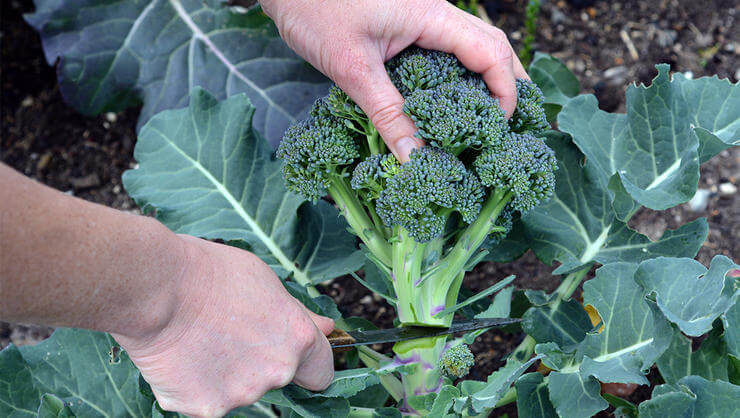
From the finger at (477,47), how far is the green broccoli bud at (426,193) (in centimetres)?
26

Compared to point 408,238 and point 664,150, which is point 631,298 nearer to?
point 664,150

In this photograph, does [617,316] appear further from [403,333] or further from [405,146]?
[405,146]

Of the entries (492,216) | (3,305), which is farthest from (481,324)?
(3,305)

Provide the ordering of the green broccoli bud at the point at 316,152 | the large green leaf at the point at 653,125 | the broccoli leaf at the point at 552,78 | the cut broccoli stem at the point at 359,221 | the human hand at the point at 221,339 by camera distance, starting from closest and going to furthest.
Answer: the human hand at the point at 221,339
the green broccoli bud at the point at 316,152
the cut broccoli stem at the point at 359,221
the large green leaf at the point at 653,125
the broccoli leaf at the point at 552,78

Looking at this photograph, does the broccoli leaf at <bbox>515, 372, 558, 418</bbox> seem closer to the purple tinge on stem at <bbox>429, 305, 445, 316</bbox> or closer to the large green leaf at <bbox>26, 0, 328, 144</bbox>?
the purple tinge on stem at <bbox>429, 305, 445, 316</bbox>

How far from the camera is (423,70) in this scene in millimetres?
1675

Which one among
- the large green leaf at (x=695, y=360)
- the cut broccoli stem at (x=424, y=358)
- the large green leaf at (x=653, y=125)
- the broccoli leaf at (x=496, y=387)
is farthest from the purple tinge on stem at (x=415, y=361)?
the large green leaf at (x=653, y=125)

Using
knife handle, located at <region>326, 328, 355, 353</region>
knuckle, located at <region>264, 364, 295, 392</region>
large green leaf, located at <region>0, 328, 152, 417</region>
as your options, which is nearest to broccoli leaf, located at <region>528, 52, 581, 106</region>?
knife handle, located at <region>326, 328, 355, 353</region>

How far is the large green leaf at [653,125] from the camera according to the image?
77.5 inches

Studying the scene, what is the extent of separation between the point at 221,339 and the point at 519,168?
2.79ft

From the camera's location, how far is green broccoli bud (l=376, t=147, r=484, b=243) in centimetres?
158

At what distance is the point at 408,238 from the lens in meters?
1.74

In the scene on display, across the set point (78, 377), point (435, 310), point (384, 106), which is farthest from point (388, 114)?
point (78, 377)

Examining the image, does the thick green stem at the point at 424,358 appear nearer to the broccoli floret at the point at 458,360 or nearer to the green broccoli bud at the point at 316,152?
the broccoli floret at the point at 458,360
